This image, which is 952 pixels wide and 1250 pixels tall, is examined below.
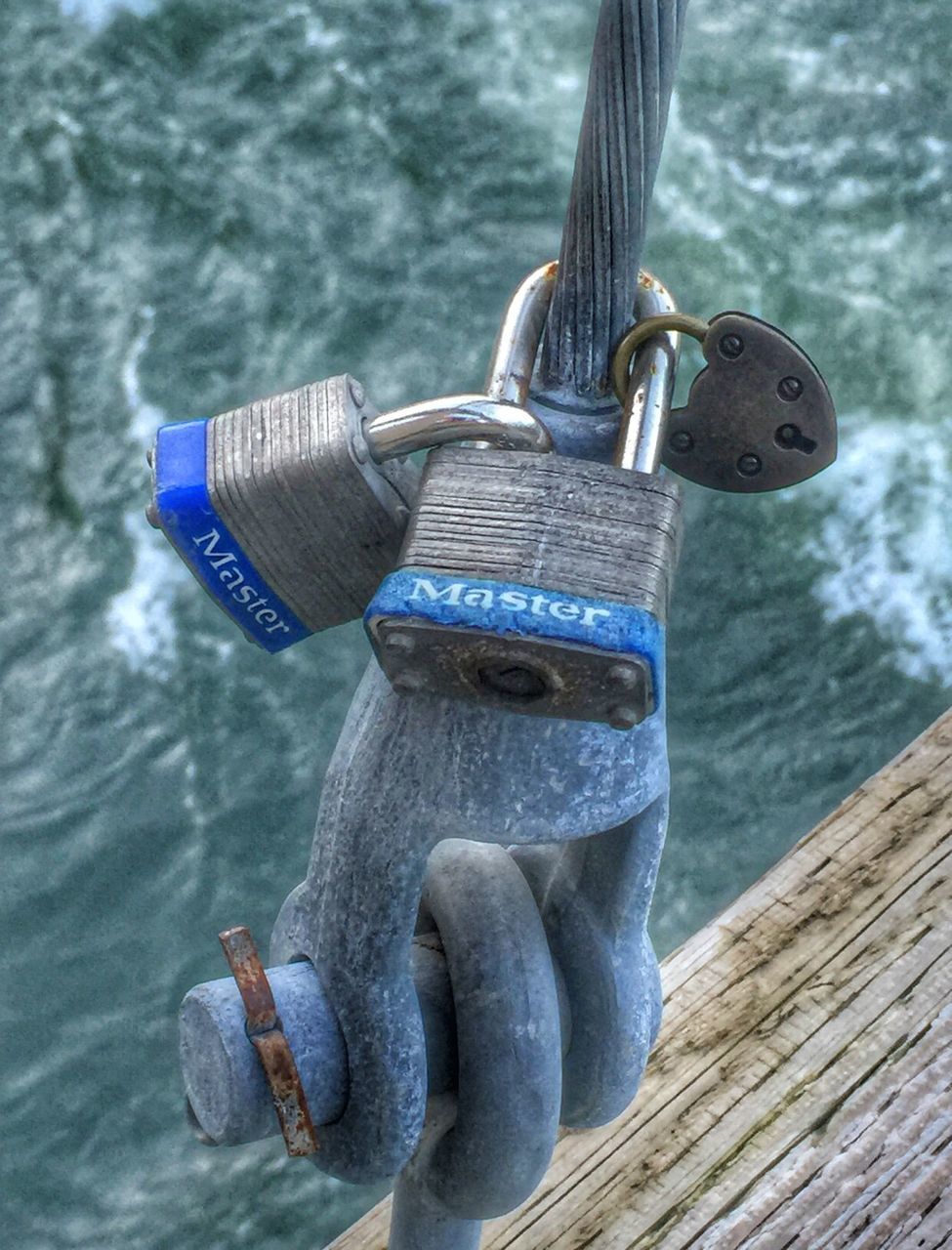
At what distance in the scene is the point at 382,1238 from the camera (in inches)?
65.1

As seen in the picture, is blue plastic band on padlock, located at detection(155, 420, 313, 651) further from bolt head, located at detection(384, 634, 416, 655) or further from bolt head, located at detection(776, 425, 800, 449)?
bolt head, located at detection(776, 425, 800, 449)

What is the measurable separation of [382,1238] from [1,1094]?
1183 millimetres

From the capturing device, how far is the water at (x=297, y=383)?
108 inches

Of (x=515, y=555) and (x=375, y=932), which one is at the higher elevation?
(x=515, y=555)

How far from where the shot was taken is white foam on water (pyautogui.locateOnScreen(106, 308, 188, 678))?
2898 millimetres

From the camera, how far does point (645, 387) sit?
0.99 meters

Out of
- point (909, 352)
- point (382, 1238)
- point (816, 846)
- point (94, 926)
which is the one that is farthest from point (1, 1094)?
point (909, 352)

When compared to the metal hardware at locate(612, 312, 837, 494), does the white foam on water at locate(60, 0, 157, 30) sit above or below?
below

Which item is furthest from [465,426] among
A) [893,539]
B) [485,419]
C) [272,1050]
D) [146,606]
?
[893,539]

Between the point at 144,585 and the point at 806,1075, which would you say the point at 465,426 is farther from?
the point at 144,585

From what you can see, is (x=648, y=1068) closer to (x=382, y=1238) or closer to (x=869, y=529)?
(x=382, y=1238)

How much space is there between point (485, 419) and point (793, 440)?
0.62 feet

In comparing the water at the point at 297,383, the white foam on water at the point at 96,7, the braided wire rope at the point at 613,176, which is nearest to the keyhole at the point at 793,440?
the braided wire rope at the point at 613,176

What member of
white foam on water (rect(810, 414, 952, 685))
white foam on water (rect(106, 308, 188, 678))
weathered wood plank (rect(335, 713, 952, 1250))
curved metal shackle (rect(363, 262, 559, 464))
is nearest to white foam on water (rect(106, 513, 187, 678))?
white foam on water (rect(106, 308, 188, 678))
